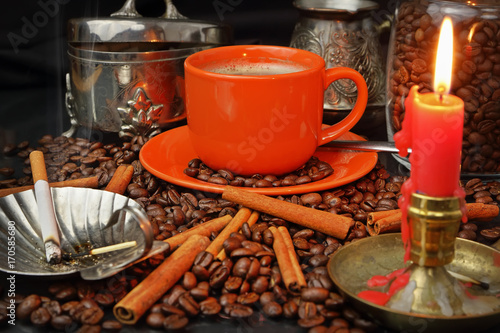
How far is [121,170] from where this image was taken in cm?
129

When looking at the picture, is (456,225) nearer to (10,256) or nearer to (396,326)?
(396,326)

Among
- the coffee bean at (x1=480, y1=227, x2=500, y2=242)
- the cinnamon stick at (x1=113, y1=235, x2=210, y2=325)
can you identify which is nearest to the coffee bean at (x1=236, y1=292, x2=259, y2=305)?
the cinnamon stick at (x1=113, y1=235, x2=210, y2=325)

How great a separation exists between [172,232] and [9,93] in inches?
43.9

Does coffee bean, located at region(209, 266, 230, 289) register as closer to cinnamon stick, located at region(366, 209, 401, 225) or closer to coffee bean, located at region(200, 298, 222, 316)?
coffee bean, located at region(200, 298, 222, 316)

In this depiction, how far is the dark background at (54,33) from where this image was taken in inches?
73.2

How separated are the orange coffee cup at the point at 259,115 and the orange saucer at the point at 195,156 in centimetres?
6

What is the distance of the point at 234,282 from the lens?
90 cm

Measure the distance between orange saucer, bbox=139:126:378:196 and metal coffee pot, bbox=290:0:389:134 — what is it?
13cm

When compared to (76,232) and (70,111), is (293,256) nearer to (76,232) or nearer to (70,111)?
(76,232)

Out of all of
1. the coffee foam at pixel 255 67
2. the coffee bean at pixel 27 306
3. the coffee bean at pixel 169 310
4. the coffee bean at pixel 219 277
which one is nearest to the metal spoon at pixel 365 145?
the coffee foam at pixel 255 67

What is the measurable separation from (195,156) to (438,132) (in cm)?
73

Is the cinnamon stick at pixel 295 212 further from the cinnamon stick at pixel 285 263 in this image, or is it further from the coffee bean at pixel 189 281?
the coffee bean at pixel 189 281

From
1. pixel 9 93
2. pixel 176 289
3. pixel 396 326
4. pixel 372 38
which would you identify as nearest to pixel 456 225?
pixel 396 326

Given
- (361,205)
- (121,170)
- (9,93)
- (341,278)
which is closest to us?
(341,278)
